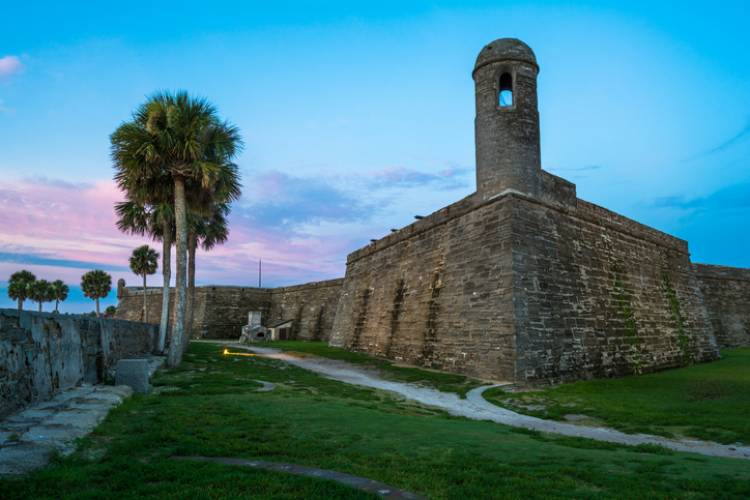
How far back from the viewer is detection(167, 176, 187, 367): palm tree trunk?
1611 centimetres

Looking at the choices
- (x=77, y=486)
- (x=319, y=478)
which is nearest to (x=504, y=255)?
(x=319, y=478)

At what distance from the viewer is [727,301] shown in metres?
32.6

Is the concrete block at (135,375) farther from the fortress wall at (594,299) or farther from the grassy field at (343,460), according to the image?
the fortress wall at (594,299)

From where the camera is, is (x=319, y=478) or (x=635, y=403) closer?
(x=319, y=478)

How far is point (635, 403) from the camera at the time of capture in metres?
10.9

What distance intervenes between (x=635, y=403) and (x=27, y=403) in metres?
12.1

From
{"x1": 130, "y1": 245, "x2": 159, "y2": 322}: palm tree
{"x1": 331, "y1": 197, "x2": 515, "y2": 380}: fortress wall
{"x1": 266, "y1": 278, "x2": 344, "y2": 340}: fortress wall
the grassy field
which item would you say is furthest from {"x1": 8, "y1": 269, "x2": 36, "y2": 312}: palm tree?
the grassy field

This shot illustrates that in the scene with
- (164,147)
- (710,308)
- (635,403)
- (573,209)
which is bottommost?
(635,403)

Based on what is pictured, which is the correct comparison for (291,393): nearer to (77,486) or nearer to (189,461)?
(189,461)

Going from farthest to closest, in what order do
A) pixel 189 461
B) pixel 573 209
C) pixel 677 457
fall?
1. pixel 573 209
2. pixel 677 457
3. pixel 189 461

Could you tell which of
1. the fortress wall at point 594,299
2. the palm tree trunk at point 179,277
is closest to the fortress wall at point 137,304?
the palm tree trunk at point 179,277

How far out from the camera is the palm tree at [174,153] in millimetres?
16234

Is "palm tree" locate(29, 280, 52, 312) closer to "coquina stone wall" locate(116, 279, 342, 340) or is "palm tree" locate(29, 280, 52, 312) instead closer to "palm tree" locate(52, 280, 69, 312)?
"palm tree" locate(52, 280, 69, 312)

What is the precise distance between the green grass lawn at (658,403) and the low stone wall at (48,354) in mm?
9411
